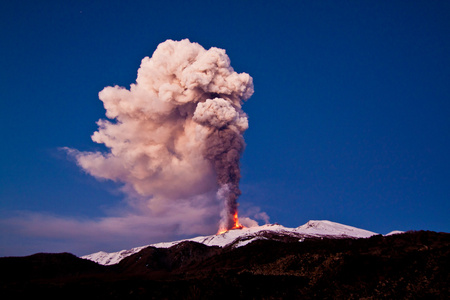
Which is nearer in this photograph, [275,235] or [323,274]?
[323,274]

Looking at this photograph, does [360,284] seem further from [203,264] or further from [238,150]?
[238,150]

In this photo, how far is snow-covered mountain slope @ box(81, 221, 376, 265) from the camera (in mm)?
115500

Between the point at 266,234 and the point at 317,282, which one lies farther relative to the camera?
the point at 266,234

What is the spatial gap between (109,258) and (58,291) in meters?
143

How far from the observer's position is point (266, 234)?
118 metres

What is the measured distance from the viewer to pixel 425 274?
1243 inches

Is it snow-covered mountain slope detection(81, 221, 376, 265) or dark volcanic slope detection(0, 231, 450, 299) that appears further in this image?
snow-covered mountain slope detection(81, 221, 376, 265)

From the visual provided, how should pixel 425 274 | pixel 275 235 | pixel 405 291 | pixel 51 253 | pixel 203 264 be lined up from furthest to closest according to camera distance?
pixel 275 235 < pixel 203 264 < pixel 51 253 < pixel 425 274 < pixel 405 291

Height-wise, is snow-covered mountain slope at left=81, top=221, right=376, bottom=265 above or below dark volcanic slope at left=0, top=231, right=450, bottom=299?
above

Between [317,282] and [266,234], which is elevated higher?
[266,234]

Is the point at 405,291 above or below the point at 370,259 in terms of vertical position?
below

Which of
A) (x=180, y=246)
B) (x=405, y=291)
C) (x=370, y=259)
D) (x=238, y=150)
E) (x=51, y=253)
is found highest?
(x=238, y=150)

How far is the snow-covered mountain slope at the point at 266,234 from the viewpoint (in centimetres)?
11550

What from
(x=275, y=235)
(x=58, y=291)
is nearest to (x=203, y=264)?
(x=275, y=235)
